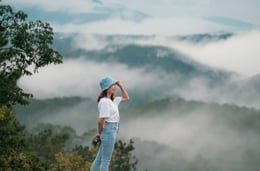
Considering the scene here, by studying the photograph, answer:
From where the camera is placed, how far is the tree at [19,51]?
75.5ft

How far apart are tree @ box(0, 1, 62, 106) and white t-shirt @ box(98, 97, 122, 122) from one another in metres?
12.3

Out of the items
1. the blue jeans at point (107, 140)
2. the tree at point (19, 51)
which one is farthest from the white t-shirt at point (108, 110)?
the tree at point (19, 51)

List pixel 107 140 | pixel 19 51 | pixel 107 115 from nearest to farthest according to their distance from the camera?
pixel 107 115 < pixel 107 140 < pixel 19 51

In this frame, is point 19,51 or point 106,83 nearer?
point 106,83

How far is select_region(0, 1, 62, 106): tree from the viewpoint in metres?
23.0

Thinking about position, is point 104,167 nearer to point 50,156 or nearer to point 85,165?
point 85,165

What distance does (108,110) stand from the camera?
10.7 m

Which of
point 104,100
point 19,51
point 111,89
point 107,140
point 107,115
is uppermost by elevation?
point 19,51

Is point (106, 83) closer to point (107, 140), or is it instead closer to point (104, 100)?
point (104, 100)

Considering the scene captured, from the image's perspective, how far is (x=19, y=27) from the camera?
23.1m

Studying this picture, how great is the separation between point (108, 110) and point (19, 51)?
13.3 meters

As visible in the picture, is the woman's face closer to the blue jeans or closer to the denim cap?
the denim cap

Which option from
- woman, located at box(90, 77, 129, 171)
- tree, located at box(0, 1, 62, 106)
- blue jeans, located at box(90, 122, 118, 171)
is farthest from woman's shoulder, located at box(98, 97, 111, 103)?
tree, located at box(0, 1, 62, 106)

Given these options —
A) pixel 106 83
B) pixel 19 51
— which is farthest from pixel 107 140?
pixel 19 51
